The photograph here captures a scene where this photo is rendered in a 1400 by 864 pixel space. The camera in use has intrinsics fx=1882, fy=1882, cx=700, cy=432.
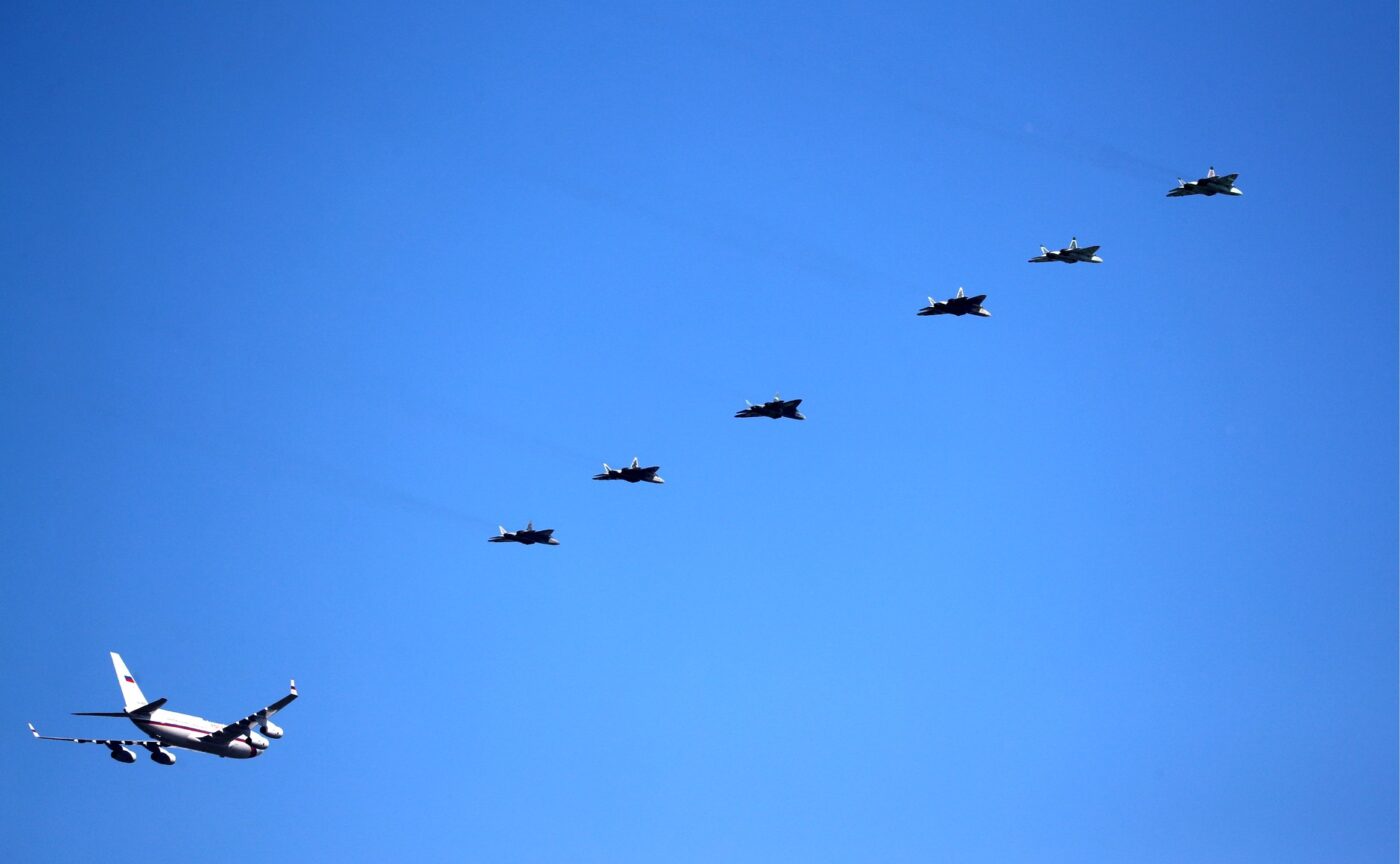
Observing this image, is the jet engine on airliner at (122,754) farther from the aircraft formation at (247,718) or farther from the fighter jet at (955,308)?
the fighter jet at (955,308)

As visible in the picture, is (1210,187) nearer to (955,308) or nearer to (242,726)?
(955,308)

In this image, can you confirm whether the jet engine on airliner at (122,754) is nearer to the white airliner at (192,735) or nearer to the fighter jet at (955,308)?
the white airliner at (192,735)

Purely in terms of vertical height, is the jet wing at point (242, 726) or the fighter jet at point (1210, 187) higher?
the fighter jet at point (1210, 187)

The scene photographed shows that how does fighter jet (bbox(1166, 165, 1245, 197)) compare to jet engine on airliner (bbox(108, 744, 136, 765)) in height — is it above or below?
above

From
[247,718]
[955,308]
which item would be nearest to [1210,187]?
[955,308]

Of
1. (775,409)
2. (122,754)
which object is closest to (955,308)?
(775,409)

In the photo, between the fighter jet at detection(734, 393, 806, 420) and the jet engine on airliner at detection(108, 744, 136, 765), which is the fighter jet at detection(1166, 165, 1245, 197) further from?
the jet engine on airliner at detection(108, 744, 136, 765)

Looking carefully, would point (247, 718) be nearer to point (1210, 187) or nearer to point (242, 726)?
point (242, 726)

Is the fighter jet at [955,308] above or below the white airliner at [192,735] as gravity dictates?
above

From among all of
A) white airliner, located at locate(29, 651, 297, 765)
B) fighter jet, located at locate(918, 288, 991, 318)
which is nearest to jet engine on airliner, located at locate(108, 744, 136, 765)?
white airliner, located at locate(29, 651, 297, 765)

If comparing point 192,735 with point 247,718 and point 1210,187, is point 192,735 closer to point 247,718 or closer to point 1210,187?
point 247,718

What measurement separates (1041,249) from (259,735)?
5915 cm

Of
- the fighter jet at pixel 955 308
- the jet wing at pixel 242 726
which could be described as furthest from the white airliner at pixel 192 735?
the fighter jet at pixel 955 308

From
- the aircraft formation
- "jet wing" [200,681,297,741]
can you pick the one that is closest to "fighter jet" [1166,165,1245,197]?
the aircraft formation
